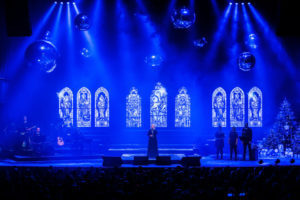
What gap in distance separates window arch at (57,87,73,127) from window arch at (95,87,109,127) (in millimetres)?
1616

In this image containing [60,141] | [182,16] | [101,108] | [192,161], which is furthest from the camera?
[101,108]

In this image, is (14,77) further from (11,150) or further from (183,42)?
(183,42)

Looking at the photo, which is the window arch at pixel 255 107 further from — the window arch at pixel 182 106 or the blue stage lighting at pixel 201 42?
the blue stage lighting at pixel 201 42

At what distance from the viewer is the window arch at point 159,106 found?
2283 cm

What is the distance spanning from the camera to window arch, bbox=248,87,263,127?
22484 mm

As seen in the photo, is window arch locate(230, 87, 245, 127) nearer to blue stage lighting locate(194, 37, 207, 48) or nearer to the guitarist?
blue stage lighting locate(194, 37, 207, 48)

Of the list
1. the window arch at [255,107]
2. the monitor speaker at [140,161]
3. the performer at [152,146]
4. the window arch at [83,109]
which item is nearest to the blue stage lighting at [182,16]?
the monitor speaker at [140,161]

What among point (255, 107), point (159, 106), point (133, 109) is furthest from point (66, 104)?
point (255, 107)

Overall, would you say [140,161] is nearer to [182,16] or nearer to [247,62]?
[247,62]

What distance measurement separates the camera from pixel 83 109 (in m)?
22.9

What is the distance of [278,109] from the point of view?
2208 centimetres

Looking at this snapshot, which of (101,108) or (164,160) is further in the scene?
(101,108)

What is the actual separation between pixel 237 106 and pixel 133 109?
21.4 ft

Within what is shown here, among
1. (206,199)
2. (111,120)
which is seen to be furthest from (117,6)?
(206,199)
